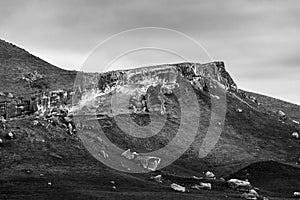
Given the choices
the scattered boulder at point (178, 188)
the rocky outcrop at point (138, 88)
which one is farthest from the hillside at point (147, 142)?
the scattered boulder at point (178, 188)

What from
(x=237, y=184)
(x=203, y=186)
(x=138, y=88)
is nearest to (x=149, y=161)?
(x=203, y=186)

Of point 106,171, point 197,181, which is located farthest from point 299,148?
point 106,171

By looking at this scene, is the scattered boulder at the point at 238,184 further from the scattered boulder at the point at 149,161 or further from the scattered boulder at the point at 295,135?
the scattered boulder at the point at 295,135

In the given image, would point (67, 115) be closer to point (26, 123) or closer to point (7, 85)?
point (26, 123)

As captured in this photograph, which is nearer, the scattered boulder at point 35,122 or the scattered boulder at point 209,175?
the scattered boulder at point 35,122

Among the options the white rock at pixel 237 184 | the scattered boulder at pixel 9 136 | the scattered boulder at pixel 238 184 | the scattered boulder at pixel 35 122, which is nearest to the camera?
the scattered boulder at pixel 9 136

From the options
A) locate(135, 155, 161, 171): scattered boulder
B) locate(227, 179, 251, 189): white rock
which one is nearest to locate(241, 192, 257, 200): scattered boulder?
locate(227, 179, 251, 189): white rock

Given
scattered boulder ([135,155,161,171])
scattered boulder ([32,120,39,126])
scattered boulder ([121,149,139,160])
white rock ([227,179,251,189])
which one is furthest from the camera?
scattered boulder ([121,149,139,160])

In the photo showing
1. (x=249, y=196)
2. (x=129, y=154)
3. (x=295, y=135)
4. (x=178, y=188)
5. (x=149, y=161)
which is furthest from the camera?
(x=295, y=135)

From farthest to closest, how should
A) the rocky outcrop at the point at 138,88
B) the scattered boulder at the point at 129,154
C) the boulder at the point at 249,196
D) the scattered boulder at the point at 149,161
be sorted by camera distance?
the rocky outcrop at the point at 138,88 → the scattered boulder at the point at 129,154 → the scattered boulder at the point at 149,161 → the boulder at the point at 249,196

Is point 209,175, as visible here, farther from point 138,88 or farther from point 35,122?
point 138,88

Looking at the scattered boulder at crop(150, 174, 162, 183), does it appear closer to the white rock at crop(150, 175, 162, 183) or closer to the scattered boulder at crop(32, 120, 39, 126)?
the white rock at crop(150, 175, 162, 183)

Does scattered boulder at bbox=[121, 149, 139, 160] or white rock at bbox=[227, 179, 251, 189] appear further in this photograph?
scattered boulder at bbox=[121, 149, 139, 160]

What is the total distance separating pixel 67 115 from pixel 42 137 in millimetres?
18917
